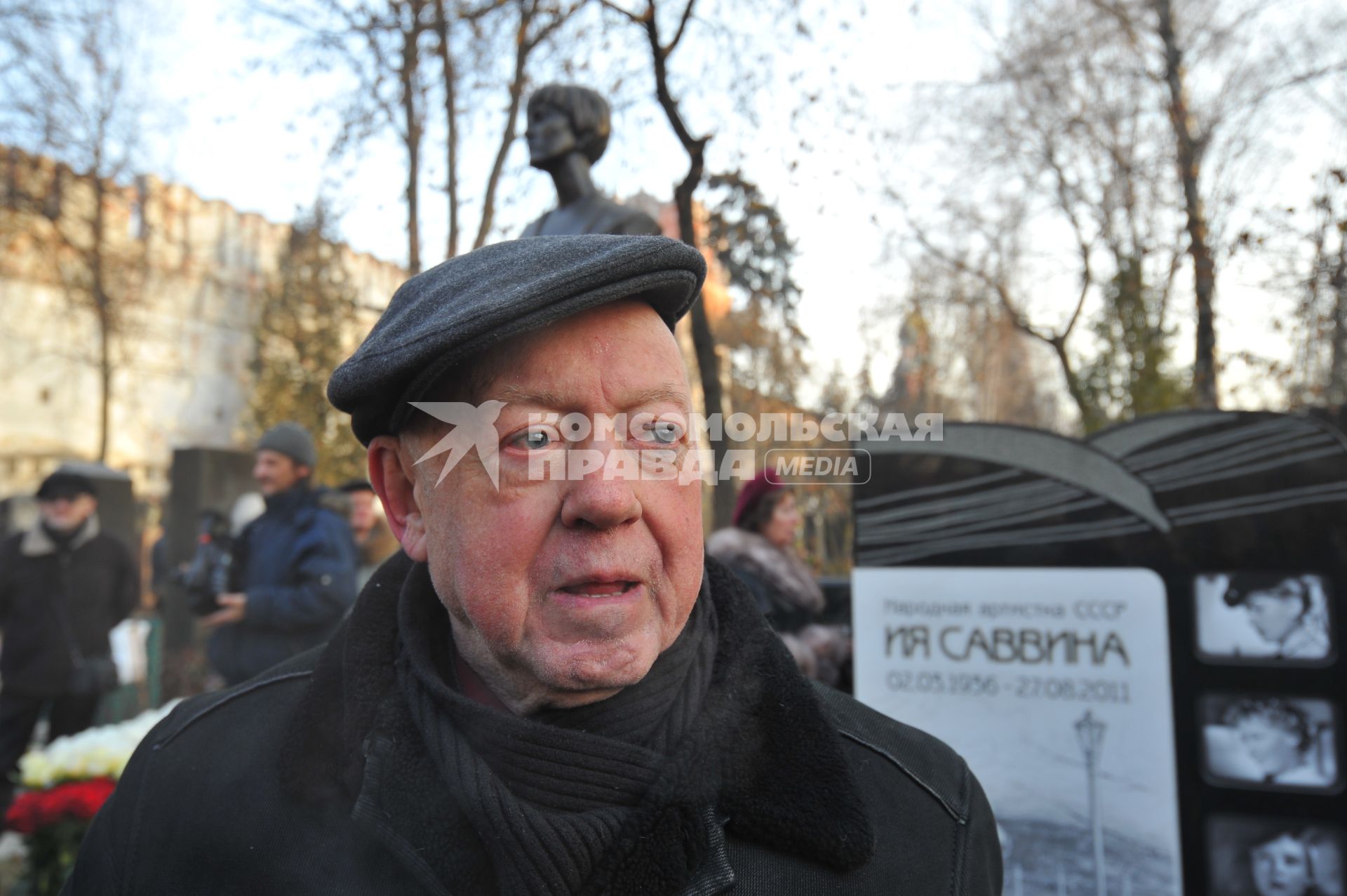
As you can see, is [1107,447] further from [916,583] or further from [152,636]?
[152,636]

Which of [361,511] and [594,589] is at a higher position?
[361,511]

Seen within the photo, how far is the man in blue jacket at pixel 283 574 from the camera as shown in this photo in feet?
14.5

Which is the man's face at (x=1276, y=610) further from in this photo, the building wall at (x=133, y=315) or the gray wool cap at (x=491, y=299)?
the building wall at (x=133, y=315)

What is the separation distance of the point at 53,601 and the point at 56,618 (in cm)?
12

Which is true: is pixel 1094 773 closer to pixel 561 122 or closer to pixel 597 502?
pixel 561 122

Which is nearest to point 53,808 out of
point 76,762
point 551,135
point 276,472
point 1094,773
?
point 76,762

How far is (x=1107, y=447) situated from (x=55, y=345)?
23907mm

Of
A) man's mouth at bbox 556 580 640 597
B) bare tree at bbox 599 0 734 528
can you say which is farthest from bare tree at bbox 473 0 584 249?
man's mouth at bbox 556 580 640 597

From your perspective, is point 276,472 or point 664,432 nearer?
point 664,432

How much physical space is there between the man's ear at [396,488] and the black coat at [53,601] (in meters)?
5.44

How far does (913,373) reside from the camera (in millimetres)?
13781

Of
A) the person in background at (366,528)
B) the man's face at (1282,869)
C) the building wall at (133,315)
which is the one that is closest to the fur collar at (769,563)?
the man's face at (1282,869)

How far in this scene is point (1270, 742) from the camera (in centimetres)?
350

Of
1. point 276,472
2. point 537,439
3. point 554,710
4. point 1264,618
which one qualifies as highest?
point 276,472
